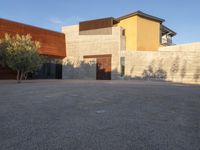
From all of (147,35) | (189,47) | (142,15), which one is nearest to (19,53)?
(142,15)

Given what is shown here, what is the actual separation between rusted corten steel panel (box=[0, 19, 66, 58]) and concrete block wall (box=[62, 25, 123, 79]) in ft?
3.48

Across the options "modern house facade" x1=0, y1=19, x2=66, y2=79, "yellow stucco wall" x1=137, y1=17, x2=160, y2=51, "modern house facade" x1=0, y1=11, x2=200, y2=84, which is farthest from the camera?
"yellow stucco wall" x1=137, y1=17, x2=160, y2=51

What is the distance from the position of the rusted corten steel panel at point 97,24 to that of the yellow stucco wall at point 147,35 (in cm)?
338

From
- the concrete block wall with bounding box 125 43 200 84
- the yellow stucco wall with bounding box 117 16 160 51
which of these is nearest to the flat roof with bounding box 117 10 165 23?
the yellow stucco wall with bounding box 117 16 160 51

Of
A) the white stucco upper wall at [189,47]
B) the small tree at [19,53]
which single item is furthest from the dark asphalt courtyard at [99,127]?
the white stucco upper wall at [189,47]

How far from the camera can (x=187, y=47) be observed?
26031 mm

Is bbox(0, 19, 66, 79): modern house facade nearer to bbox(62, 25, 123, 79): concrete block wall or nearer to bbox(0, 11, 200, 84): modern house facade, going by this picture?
→ bbox(0, 11, 200, 84): modern house facade

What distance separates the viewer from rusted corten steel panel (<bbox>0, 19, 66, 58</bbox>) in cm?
2522

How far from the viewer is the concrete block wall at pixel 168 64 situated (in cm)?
2494

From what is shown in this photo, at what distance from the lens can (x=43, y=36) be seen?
28.6m

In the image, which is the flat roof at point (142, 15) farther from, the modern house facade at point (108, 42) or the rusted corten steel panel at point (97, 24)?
the rusted corten steel panel at point (97, 24)

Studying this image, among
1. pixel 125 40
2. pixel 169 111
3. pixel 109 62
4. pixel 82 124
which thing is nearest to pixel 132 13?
pixel 125 40

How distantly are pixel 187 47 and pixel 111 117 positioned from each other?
22135 mm

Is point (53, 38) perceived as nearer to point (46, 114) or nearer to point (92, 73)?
point (92, 73)
